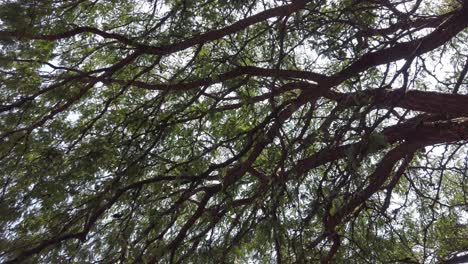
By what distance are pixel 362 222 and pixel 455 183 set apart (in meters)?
1.11

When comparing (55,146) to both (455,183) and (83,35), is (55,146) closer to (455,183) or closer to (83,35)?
(83,35)

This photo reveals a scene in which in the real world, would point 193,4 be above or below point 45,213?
above

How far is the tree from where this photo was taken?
8.89ft

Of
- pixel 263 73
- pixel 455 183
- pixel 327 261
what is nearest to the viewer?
pixel 327 261

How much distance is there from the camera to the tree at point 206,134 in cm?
271

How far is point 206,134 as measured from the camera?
366 cm

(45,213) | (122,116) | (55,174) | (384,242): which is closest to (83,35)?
(122,116)

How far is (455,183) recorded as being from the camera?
4.30 metres

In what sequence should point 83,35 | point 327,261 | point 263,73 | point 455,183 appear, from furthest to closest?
1. point 455,183
2. point 83,35
3. point 263,73
4. point 327,261

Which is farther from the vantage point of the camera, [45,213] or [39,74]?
[39,74]

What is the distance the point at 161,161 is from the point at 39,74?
3.33 feet

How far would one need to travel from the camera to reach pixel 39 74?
3.44m

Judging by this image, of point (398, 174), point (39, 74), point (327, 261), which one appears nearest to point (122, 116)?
point (39, 74)

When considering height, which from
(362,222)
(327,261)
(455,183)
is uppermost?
(455,183)
